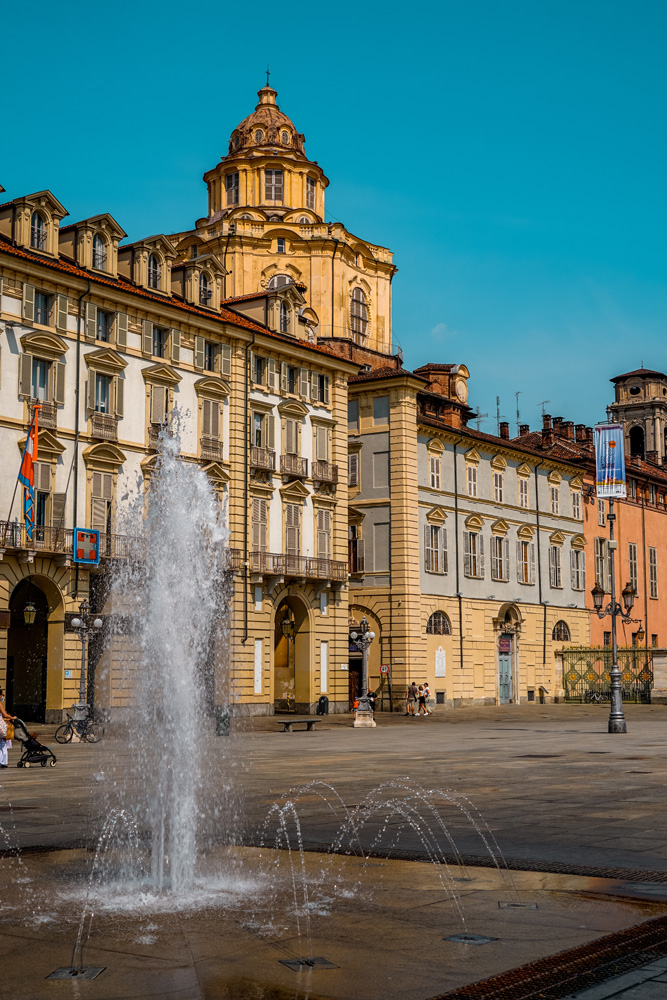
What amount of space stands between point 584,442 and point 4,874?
69.0m

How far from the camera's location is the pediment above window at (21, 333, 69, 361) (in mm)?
37250

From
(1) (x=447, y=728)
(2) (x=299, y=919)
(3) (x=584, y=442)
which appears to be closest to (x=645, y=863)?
(2) (x=299, y=919)

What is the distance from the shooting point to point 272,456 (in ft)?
152

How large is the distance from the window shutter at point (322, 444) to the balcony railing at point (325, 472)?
0.26 metres

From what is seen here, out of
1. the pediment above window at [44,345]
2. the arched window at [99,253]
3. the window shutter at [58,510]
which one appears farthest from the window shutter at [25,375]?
the arched window at [99,253]

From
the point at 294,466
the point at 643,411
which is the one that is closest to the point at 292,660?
the point at 294,466

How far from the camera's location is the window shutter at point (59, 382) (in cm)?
3812

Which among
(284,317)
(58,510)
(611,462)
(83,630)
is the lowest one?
(83,630)

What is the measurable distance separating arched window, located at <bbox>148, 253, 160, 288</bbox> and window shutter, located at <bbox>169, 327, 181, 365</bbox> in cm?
206

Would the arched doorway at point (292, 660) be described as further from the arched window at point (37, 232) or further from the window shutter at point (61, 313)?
the arched window at point (37, 232)

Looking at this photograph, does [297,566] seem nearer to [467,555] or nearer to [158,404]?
[158,404]

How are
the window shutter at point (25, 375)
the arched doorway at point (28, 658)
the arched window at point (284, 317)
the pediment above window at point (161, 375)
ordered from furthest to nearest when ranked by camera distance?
the arched window at point (284, 317)
the pediment above window at point (161, 375)
the arched doorway at point (28, 658)
the window shutter at point (25, 375)

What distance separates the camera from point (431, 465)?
180 ft

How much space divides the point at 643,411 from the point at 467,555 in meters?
53.7
